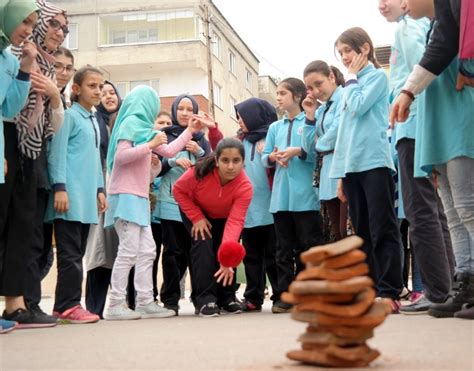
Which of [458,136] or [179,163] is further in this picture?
[179,163]

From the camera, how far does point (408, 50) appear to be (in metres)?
4.20

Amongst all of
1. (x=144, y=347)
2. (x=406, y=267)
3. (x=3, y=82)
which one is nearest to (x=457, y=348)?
(x=144, y=347)

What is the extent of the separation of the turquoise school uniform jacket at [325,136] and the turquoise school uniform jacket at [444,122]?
1.44 meters

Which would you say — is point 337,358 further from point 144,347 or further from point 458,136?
point 458,136

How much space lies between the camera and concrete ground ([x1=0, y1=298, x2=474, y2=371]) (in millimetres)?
2166

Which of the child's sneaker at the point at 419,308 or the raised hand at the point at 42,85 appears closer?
the child's sneaker at the point at 419,308

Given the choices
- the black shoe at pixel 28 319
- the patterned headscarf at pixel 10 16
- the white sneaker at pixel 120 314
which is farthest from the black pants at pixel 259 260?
the patterned headscarf at pixel 10 16

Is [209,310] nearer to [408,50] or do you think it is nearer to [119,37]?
Answer: [408,50]

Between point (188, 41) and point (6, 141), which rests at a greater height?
point (188, 41)

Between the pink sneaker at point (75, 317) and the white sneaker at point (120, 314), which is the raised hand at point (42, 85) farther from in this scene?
the white sneaker at point (120, 314)

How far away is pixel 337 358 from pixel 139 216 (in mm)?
3320

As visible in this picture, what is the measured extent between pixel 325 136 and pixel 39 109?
2.16 m

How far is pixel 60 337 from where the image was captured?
337 centimetres

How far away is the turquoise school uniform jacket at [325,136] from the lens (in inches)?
202
